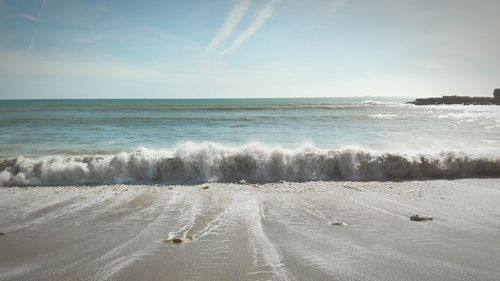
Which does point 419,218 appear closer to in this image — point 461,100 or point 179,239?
point 179,239

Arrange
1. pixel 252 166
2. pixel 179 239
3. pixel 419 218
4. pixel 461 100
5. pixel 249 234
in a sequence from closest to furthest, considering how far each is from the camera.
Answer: pixel 179 239 < pixel 249 234 < pixel 419 218 < pixel 252 166 < pixel 461 100

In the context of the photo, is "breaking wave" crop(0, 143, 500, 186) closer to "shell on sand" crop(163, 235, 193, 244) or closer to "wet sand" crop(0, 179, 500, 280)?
"wet sand" crop(0, 179, 500, 280)

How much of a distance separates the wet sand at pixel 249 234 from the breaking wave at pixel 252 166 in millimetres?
1310

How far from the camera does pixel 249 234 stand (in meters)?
4.79

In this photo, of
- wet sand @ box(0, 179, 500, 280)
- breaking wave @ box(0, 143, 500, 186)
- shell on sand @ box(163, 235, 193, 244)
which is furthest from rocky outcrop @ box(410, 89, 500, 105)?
shell on sand @ box(163, 235, 193, 244)

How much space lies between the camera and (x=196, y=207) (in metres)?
6.17

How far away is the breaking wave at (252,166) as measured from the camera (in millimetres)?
8938

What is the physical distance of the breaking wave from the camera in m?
8.94

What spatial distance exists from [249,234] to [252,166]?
4.78 metres

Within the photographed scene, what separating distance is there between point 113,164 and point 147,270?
20.2ft

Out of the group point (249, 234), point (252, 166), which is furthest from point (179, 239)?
point (252, 166)

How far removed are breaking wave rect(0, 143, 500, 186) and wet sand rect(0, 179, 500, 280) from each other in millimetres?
1310

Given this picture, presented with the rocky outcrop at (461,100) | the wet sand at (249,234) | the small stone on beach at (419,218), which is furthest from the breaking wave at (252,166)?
the rocky outcrop at (461,100)

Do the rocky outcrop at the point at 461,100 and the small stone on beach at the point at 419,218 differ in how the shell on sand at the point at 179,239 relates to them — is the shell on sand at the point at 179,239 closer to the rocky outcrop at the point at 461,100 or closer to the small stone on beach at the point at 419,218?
the small stone on beach at the point at 419,218
